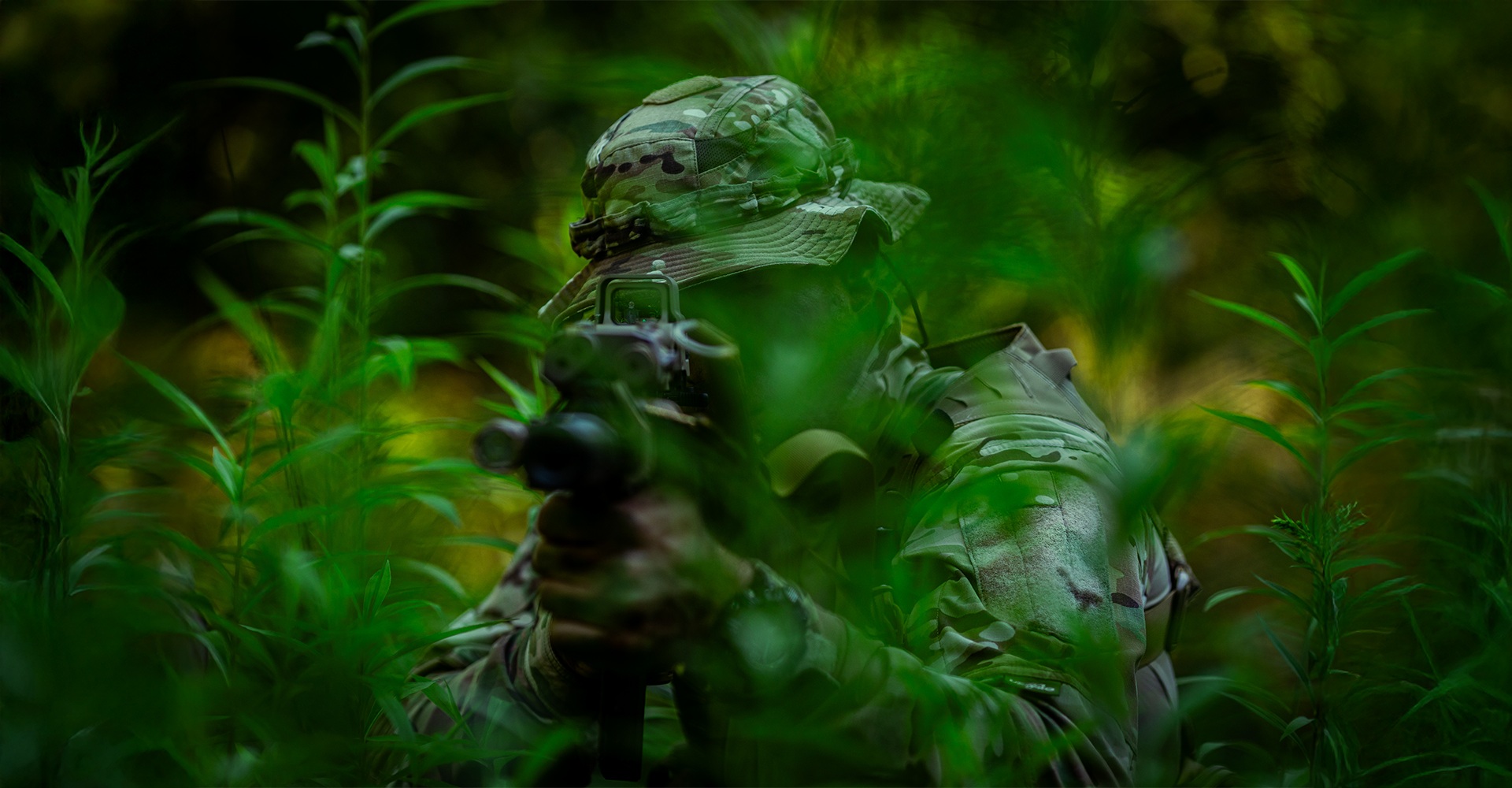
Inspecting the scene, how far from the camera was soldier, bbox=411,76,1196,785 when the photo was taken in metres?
0.89

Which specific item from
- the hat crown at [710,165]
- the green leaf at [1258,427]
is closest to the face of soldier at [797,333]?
the hat crown at [710,165]

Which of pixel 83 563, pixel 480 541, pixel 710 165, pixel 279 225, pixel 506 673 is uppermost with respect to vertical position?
pixel 710 165

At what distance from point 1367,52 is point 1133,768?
3.31 ft

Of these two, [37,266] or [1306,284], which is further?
[1306,284]

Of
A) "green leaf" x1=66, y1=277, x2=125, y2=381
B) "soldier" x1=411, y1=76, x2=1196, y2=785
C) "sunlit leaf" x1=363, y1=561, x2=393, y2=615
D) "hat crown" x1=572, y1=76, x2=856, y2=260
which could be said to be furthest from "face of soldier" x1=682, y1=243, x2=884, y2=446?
"green leaf" x1=66, y1=277, x2=125, y2=381

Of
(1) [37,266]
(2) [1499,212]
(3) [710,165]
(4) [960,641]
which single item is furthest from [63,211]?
(2) [1499,212]

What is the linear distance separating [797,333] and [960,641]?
0.40 meters

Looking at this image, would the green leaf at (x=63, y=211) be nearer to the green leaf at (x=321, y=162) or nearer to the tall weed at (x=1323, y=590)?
the green leaf at (x=321, y=162)

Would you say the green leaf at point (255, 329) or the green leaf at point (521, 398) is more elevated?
the green leaf at point (255, 329)

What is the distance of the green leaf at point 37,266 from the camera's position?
1162 mm

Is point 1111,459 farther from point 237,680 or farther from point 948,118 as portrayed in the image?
point 237,680

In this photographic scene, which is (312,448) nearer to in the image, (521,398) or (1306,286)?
(521,398)

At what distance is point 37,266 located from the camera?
1.16m

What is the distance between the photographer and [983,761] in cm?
104
